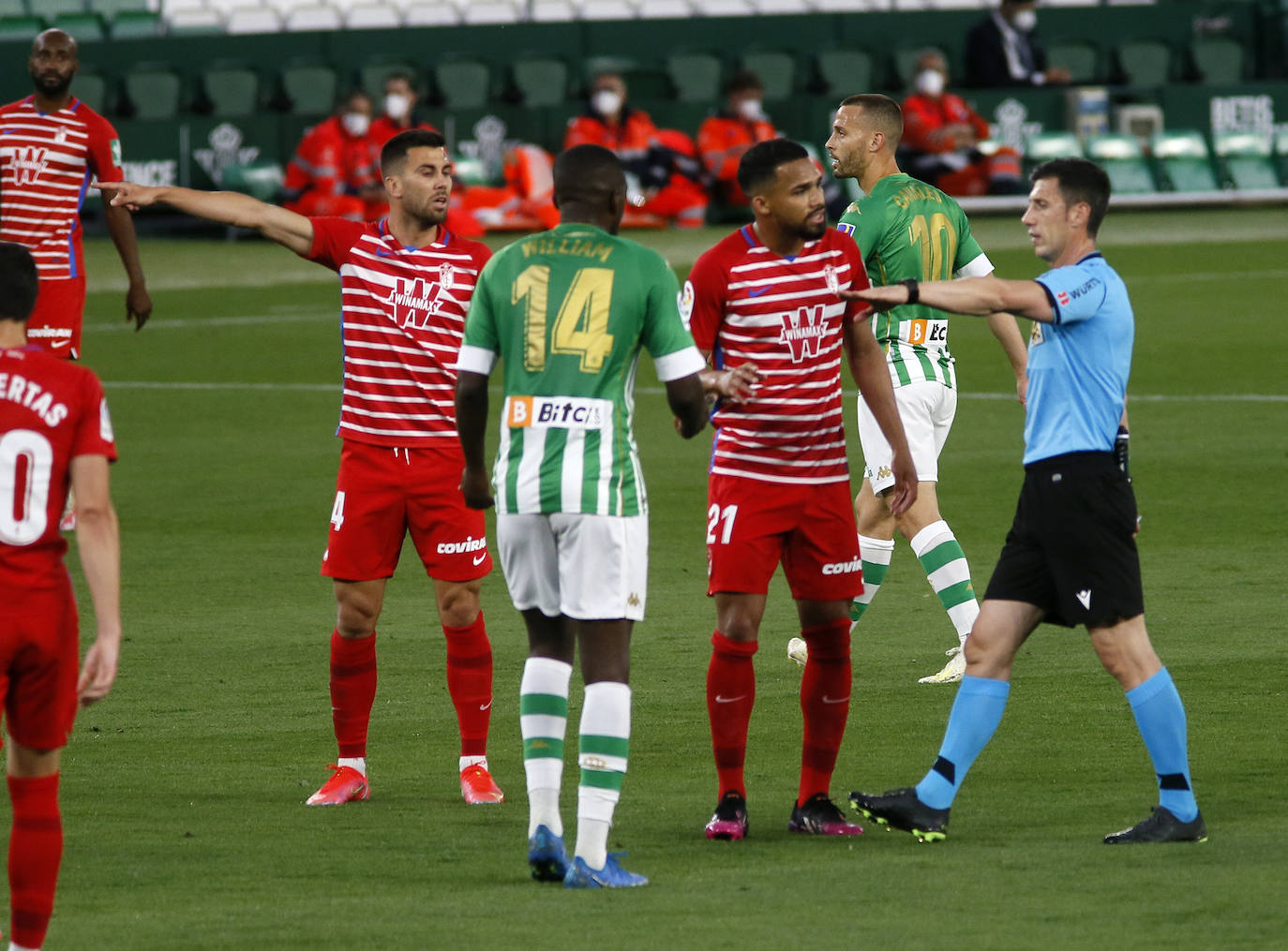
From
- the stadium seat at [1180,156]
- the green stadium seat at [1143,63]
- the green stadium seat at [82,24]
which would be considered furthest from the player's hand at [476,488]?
the green stadium seat at [1143,63]

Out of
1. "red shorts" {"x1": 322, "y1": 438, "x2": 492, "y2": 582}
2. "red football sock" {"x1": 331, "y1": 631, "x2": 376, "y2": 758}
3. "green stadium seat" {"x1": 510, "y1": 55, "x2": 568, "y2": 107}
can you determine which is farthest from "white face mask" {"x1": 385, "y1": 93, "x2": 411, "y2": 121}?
"red football sock" {"x1": 331, "y1": 631, "x2": 376, "y2": 758}

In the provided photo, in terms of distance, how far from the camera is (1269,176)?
3347 centimetres

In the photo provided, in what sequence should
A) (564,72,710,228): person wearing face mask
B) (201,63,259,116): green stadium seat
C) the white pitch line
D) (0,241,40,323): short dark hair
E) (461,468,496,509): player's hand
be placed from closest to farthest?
1. (0,241,40,323): short dark hair
2. (461,468,496,509): player's hand
3. the white pitch line
4. (564,72,710,228): person wearing face mask
5. (201,63,259,116): green stadium seat

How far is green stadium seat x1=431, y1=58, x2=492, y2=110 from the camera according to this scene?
3188 cm

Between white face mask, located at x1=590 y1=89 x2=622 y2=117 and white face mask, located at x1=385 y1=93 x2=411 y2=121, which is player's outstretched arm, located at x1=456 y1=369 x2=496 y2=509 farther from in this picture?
white face mask, located at x1=590 y1=89 x2=622 y2=117

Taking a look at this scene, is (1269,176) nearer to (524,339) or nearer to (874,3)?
(874,3)

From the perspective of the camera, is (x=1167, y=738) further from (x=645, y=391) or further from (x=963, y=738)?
(x=645, y=391)

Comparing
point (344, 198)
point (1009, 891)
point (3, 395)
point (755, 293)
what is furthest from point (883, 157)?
point (344, 198)

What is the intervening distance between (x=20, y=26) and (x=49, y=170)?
2336cm

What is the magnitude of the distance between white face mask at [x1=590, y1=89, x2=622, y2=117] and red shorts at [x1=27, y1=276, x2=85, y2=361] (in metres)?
18.8

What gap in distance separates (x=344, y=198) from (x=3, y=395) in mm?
24257

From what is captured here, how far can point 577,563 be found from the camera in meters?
5.63

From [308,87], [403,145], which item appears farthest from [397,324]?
[308,87]

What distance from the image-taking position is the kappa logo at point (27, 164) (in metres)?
10.8
